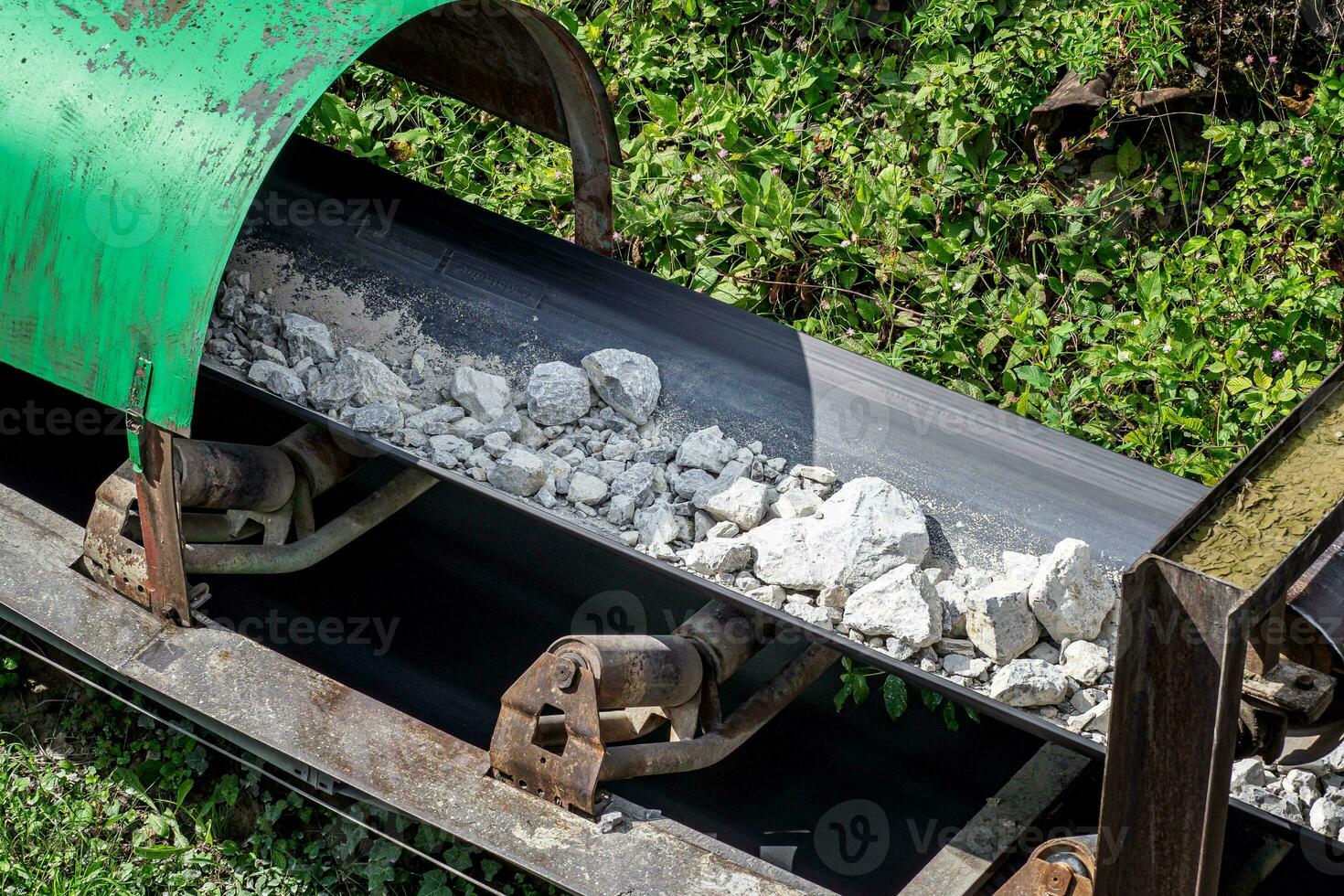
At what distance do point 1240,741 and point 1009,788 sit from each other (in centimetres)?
55

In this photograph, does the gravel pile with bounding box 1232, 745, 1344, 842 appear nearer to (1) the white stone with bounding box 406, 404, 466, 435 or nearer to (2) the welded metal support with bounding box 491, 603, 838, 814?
(2) the welded metal support with bounding box 491, 603, 838, 814

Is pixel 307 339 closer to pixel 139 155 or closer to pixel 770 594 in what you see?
pixel 139 155

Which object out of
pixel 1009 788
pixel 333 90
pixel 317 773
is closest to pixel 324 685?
pixel 317 773

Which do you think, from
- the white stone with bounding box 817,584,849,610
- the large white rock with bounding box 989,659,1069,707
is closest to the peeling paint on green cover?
the white stone with bounding box 817,584,849,610

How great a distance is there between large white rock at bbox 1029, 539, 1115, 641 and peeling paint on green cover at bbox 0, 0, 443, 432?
1873 mm

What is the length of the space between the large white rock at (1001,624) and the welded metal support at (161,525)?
70.0 inches

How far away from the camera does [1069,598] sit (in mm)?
2949

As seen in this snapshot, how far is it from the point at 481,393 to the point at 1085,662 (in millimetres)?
1687

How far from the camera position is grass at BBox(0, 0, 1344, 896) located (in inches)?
172

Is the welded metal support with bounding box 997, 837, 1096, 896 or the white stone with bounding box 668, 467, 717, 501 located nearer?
the welded metal support with bounding box 997, 837, 1096, 896

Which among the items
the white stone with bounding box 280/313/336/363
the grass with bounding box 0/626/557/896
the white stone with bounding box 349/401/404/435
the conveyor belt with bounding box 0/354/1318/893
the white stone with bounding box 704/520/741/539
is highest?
the white stone with bounding box 704/520/741/539

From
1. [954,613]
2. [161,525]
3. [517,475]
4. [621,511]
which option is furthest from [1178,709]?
[161,525]

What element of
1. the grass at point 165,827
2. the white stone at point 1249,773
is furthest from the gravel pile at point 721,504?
the grass at point 165,827

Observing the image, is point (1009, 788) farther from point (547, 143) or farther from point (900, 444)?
point (547, 143)
